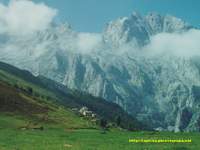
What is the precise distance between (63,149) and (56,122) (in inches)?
4457

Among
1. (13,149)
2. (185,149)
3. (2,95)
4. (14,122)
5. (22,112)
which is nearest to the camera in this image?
(13,149)

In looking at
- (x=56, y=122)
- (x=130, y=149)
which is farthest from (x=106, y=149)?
(x=56, y=122)

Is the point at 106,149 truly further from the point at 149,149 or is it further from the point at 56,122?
the point at 56,122

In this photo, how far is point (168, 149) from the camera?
4438cm

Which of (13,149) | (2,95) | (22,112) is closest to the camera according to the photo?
(13,149)

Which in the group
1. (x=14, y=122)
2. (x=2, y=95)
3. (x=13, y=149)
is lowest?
(x=13, y=149)

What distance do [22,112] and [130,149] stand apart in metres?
113

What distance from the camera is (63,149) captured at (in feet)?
139

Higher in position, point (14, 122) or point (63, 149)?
point (14, 122)

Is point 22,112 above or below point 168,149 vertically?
above

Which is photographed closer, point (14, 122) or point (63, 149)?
point (63, 149)

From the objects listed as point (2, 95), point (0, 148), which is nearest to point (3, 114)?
point (2, 95)

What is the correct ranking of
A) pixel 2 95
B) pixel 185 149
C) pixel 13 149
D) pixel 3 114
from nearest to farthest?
1. pixel 13 149
2. pixel 185 149
3. pixel 3 114
4. pixel 2 95

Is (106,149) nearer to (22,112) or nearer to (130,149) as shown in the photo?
(130,149)
